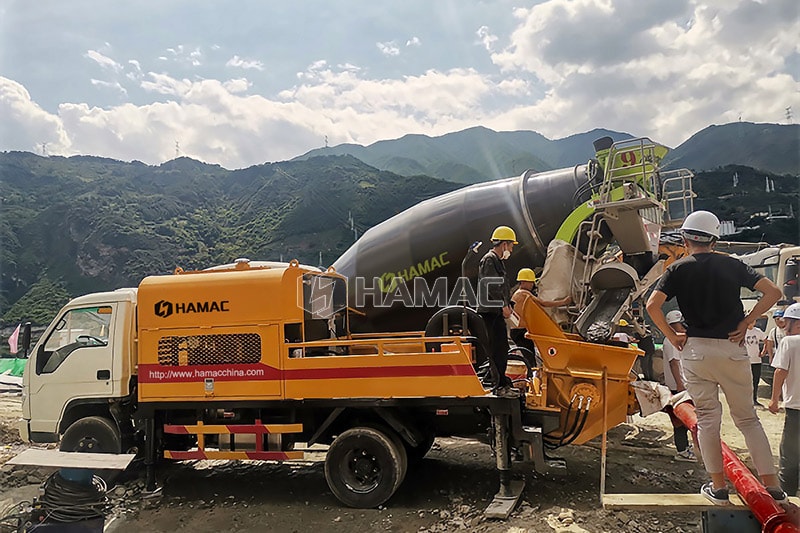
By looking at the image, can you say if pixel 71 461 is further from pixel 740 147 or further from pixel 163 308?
pixel 740 147

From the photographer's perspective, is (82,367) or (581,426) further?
(82,367)

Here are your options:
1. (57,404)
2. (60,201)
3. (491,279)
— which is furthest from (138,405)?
(60,201)

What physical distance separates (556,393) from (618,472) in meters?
1.79

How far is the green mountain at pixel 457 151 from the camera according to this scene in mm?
114500

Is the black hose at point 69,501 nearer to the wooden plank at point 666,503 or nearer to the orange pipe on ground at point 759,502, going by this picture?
the wooden plank at point 666,503

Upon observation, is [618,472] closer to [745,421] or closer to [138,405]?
[745,421]

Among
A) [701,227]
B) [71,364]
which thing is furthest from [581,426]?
[71,364]

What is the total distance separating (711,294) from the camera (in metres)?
3.67

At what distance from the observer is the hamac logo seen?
610 cm

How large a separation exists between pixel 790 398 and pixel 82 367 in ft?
24.0

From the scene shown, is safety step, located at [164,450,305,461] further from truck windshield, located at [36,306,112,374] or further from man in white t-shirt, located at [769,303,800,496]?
man in white t-shirt, located at [769,303,800,496]

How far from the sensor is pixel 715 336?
11.9 ft

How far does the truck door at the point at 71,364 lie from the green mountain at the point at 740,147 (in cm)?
11113

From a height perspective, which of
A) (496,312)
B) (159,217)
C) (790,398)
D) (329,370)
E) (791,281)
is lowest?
(790,398)
